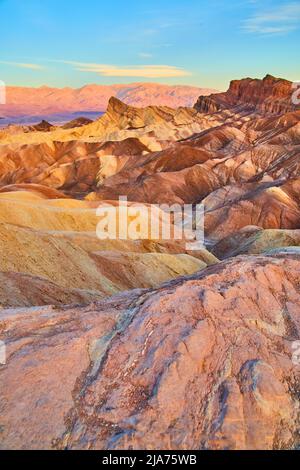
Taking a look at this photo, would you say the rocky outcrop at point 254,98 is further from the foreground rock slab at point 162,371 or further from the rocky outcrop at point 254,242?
the foreground rock slab at point 162,371

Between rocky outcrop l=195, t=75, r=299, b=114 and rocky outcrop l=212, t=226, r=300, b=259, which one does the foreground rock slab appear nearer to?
rocky outcrop l=212, t=226, r=300, b=259

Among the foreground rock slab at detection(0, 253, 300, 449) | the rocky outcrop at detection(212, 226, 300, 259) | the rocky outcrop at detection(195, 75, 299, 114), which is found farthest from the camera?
the rocky outcrop at detection(195, 75, 299, 114)

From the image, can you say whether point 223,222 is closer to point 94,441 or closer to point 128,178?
point 128,178

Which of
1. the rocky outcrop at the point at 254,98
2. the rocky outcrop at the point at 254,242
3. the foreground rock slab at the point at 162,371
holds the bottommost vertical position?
the rocky outcrop at the point at 254,242

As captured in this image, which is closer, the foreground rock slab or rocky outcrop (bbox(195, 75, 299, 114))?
the foreground rock slab

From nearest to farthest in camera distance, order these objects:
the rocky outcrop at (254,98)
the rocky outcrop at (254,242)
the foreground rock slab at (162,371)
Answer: the foreground rock slab at (162,371), the rocky outcrop at (254,242), the rocky outcrop at (254,98)

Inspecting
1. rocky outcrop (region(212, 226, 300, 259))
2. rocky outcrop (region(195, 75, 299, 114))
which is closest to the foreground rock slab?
rocky outcrop (region(212, 226, 300, 259))

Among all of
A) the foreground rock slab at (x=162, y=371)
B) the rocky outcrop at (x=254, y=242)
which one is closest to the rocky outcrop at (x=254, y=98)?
the rocky outcrop at (x=254, y=242)
